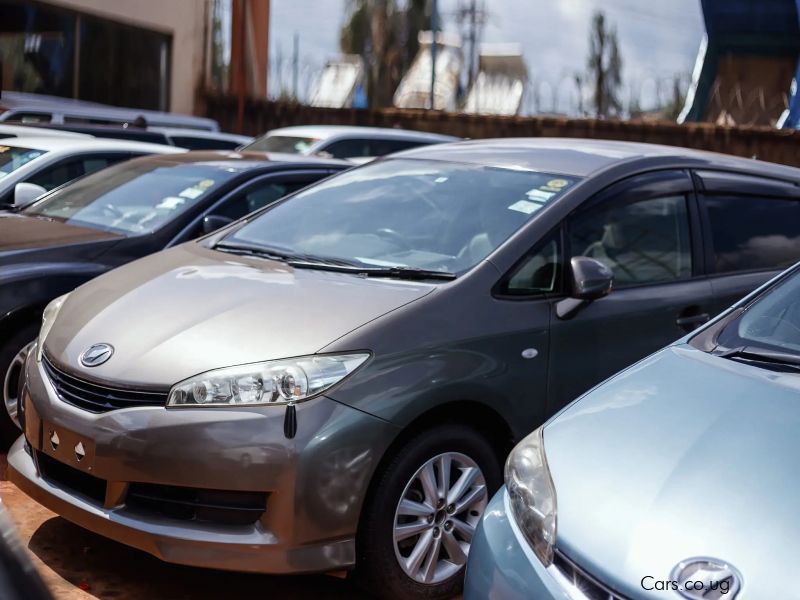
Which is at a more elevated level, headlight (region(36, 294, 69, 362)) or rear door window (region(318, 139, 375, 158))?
rear door window (region(318, 139, 375, 158))

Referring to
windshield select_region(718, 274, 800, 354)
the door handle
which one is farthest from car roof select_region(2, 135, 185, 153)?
windshield select_region(718, 274, 800, 354)

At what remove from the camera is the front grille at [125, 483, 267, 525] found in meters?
3.54

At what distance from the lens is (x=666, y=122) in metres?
17.8

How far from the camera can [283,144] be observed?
1329cm

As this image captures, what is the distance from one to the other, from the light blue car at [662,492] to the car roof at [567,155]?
1662 mm

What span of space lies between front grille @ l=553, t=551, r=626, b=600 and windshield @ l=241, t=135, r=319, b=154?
1070 cm

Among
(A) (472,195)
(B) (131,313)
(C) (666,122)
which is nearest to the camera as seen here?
(B) (131,313)

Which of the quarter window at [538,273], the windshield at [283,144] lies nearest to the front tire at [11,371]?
the quarter window at [538,273]

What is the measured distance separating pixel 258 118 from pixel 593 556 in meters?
19.4

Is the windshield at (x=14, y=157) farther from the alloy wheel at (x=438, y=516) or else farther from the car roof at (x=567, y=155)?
the alloy wheel at (x=438, y=516)

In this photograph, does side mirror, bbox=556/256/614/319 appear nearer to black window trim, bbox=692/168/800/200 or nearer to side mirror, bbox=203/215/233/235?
black window trim, bbox=692/168/800/200

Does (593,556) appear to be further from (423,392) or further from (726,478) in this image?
(423,392)

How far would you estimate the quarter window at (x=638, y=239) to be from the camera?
462cm

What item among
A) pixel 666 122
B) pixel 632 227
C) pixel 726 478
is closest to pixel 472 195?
pixel 632 227
